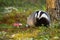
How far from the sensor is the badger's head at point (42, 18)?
11125 millimetres

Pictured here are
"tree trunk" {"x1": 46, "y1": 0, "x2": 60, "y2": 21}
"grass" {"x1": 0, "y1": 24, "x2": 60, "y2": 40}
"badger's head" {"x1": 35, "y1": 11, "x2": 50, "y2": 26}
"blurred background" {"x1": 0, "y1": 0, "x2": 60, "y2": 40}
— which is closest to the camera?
"grass" {"x1": 0, "y1": 24, "x2": 60, "y2": 40}

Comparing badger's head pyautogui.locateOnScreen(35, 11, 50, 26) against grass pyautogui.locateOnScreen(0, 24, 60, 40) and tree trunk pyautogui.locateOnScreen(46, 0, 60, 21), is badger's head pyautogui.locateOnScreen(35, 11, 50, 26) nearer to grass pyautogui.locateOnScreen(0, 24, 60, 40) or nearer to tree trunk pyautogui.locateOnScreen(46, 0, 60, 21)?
grass pyautogui.locateOnScreen(0, 24, 60, 40)

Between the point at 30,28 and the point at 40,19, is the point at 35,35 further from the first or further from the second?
the point at 40,19

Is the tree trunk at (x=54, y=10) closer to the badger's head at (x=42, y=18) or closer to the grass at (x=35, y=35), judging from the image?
the badger's head at (x=42, y=18)

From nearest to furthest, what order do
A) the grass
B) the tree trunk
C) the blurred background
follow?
the grass → the blurred background → the tree trunk

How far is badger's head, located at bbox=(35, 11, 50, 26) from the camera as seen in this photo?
11.1 m

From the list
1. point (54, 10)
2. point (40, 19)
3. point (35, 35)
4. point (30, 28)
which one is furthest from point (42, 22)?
point (35, 35)

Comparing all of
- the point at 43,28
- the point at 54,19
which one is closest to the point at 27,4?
the point at 54,19

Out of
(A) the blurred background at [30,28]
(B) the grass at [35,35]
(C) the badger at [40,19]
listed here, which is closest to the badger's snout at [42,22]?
(C) the badger at [40,19]

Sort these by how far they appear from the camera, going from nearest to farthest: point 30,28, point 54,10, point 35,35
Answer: point 35,35 → point 30,28 → point 54,10

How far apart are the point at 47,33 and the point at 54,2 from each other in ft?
9.62

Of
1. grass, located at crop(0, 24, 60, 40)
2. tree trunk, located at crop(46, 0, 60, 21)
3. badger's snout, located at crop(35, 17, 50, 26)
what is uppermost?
tree trunk, located at crop(46, 0, 60, 21)

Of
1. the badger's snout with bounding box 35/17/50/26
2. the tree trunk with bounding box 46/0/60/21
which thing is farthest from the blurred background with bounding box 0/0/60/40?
the badger's snout with bounding box 35/17/50/26

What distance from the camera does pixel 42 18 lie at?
37.1ft
